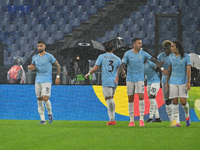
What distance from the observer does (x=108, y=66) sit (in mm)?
7820

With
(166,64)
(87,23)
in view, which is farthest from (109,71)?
(87,23)

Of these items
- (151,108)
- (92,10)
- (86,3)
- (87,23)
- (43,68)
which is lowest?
(151,108)

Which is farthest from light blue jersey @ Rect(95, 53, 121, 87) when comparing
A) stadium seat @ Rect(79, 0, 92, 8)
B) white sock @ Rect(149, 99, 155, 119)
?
stadium seat @ Rect(79, 0, 92, 8)

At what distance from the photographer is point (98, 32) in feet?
65.6

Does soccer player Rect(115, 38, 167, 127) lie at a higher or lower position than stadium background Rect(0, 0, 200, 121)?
lower

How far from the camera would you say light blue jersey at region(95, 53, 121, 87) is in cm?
779

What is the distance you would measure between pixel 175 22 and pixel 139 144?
53.4ft

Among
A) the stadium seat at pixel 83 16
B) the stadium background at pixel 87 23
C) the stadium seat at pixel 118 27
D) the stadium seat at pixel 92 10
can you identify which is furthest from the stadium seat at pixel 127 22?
the stadium seat at pixel 83 16

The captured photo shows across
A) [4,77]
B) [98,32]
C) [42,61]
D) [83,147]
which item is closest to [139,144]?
[83,147]

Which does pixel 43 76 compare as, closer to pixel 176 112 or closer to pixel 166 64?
pixel 166 64

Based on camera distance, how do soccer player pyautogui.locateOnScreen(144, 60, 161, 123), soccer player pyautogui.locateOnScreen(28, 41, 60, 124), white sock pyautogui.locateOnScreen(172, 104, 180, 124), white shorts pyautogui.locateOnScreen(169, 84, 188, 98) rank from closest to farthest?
white shorts pyautogui.locateOnScreen(169, 84, 188, 98) → white sock pyautogui.locateOnScreen(172, 104, 180, 124) → soccer player pyautogui.locateOnScreen(28, 41, 60, 124) → soccer player pyautogui.locateOnScreen(144, 60, 161, 123)

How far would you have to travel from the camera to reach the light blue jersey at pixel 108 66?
7793 mm

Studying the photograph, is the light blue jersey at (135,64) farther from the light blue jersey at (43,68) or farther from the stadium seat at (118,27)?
the stadium seat at (118,27)

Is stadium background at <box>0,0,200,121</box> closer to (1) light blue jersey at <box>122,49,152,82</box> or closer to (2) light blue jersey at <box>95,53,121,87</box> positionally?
(2) light blue jersey at <box>95,53,121,87</box>
